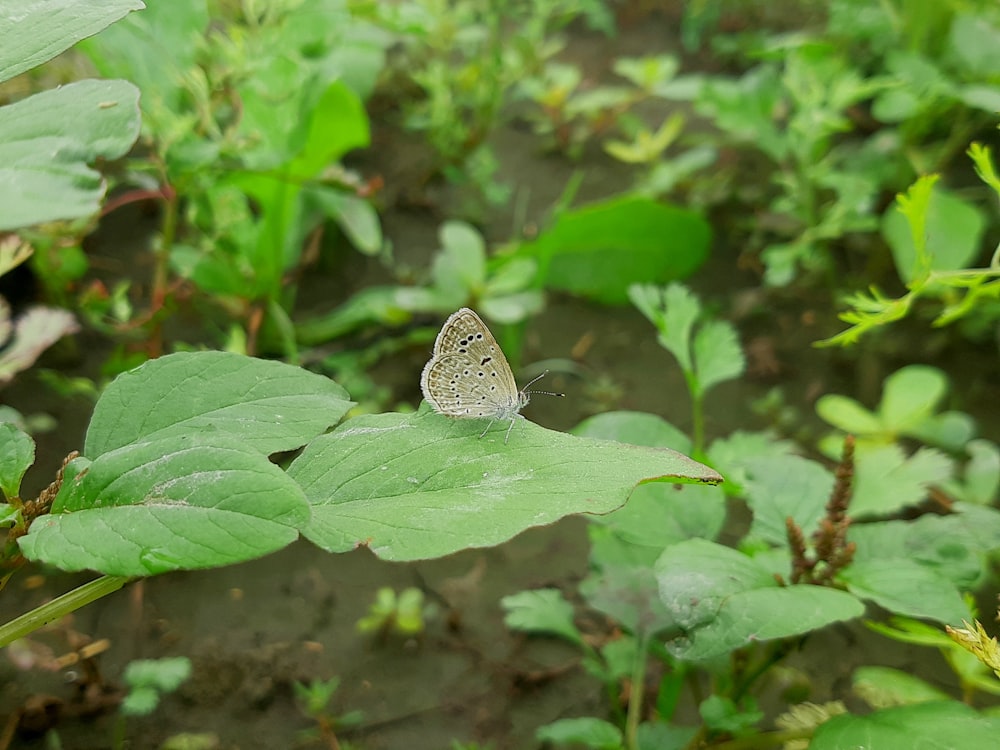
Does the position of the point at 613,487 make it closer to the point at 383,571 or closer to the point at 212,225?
the point at 383,571

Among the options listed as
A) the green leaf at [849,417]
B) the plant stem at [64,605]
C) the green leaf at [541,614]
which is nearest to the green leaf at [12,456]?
the plant stem at [64,605]

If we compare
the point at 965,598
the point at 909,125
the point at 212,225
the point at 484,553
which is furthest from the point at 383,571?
the point at 909,125

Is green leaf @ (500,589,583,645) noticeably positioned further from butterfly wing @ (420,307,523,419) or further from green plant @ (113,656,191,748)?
green plant @ (113,656,191,748)

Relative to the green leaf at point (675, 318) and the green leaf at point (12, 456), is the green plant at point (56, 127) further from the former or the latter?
the green leaf at point (675, 318)

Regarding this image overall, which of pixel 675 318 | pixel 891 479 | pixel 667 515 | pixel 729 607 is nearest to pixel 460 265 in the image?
pixel 675 318

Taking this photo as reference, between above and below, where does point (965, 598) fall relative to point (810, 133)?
below

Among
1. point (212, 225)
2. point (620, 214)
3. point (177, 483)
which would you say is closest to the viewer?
point (177, 483)
